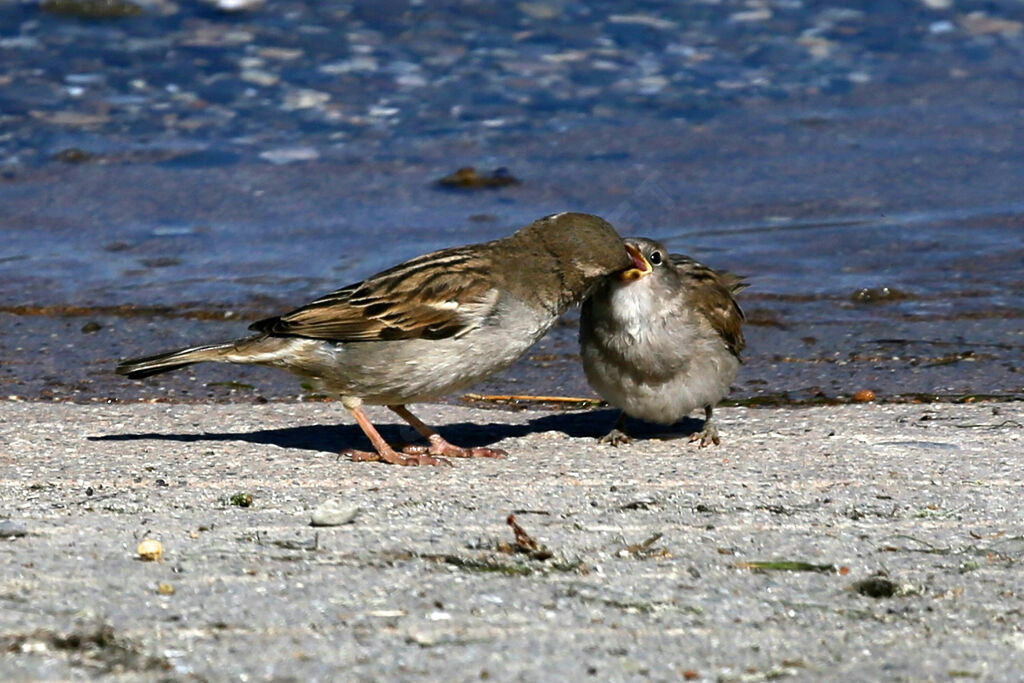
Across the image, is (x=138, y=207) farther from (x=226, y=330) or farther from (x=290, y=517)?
(x=290, y=517)

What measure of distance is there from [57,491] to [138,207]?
6693 millimetres

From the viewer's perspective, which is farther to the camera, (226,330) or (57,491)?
(226,330)

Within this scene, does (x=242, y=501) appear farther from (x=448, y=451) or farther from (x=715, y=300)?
(x=715, y=300)

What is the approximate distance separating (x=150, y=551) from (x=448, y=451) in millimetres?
2294

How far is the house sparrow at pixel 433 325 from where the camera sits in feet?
22.3

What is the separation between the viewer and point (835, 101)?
48.0ft

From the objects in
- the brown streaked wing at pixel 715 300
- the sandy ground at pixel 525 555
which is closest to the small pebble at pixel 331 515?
the sandy ground at pixel 525 555

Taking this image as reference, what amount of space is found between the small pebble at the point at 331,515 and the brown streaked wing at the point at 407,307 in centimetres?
156

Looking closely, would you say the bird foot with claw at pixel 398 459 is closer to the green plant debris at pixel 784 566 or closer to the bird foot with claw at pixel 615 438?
the bird foot with claw at pixel 615 438

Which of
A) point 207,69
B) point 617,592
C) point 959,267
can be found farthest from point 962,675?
point 207,69

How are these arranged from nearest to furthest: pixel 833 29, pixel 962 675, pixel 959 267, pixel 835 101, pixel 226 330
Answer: pixel 962 675 < pixel 226 330 < pixel 959 267 < pixel 835 101 < pixel 833 29

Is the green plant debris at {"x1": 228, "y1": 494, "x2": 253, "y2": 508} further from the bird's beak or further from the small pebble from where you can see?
the bird's beak

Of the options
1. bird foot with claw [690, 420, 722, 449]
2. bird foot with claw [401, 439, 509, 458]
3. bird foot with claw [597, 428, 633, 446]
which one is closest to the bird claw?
bird foot with claw [401, 439, 509, 458]

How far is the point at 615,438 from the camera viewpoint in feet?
23.6
